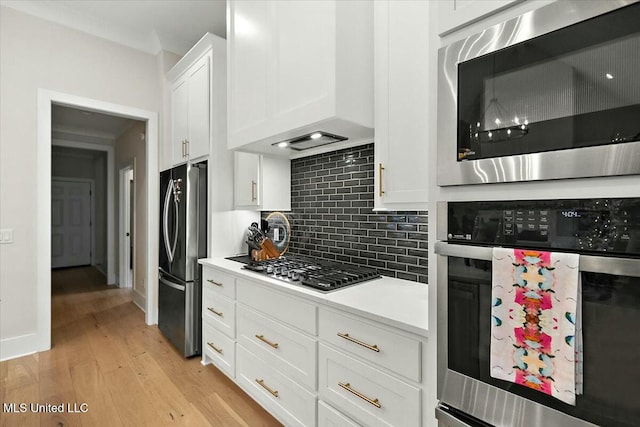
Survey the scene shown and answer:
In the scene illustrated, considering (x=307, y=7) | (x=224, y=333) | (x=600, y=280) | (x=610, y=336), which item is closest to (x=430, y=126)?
(x=600, y=280)

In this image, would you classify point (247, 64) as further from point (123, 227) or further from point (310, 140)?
point (123, 227)

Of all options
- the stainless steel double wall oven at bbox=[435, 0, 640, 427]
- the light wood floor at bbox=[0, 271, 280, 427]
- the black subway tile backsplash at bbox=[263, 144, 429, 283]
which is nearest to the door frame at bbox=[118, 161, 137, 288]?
the light wood floor at bbox=[0, 271, 280, 427]

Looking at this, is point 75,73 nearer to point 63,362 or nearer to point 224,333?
point 63,362

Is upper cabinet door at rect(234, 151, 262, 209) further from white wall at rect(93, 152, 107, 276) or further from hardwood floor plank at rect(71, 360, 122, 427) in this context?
white wall at rect(93, 152, 107, 276)

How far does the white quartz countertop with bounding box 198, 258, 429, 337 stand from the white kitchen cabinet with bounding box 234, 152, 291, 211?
0.74 m

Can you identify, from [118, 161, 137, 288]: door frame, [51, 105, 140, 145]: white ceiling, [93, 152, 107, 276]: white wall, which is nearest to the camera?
[51, 105, 140, 145]: white ceiling

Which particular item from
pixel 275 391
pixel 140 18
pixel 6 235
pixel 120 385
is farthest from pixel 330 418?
pixel 140 18

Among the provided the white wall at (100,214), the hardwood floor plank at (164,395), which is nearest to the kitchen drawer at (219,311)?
the hardwood floor plank at (164,395)

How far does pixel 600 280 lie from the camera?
0.75 meters

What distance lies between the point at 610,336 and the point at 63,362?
3592 mm

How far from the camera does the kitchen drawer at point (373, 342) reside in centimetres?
119

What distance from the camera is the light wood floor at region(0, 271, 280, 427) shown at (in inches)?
76.0

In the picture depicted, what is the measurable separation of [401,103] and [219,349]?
216 cm

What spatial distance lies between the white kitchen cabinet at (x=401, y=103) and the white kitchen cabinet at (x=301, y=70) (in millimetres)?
108
